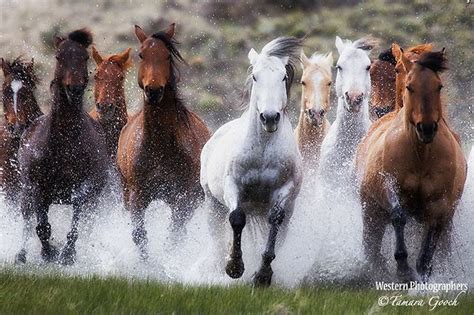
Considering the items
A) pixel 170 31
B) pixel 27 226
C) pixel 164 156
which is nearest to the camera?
pixel 170 31

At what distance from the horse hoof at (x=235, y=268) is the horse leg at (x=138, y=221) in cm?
150

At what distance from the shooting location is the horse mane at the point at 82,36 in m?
9.26

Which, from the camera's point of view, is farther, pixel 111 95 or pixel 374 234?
pixel 111 95

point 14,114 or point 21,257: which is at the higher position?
point 14,114

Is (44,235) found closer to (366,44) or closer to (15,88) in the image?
(15,88)

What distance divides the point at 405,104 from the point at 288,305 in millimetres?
2501

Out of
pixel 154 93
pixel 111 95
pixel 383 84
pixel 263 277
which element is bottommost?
pixel 263 277

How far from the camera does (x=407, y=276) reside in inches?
289

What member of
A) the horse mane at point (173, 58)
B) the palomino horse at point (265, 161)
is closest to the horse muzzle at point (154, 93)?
the horse mane at point (173, 58)

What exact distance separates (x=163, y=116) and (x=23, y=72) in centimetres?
209

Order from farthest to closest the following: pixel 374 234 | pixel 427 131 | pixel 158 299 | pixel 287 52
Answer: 1. pixel 374 234
2. pixel 287 52
3. pixel 427 131
4. pixel 158 299

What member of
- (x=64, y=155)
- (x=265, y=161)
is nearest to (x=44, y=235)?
(x=64, y=155)

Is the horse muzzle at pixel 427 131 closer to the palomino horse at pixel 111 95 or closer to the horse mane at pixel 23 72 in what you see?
the palomino horse at pixel 111 95

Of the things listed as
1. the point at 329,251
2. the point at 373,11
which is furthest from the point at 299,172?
the point at 373,11
